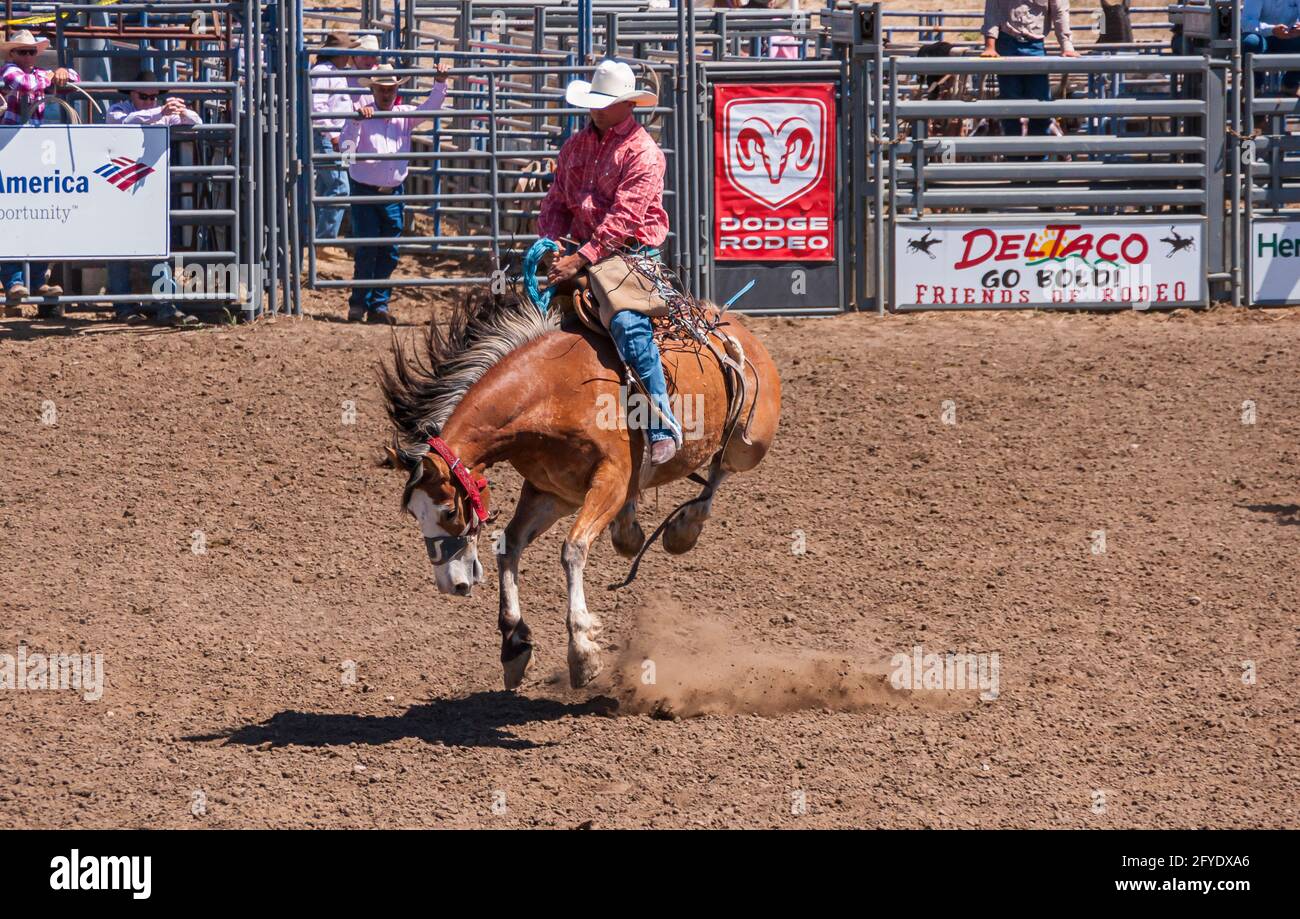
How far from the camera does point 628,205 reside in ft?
21.8

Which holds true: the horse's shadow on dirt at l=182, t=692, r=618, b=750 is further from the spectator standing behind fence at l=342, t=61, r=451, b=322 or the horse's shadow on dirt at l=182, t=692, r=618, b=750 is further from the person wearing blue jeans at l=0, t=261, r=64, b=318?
the person wearing blue jeans at l=0, t=261, r=64, b=318

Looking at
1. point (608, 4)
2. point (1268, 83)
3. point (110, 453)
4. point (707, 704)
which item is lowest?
point (707, 704)

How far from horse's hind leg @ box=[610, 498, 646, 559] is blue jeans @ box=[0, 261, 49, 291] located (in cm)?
650

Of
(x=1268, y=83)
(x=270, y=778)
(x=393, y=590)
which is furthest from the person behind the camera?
(x=1268, y=83)

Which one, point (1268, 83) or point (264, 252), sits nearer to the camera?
point (264, 252)

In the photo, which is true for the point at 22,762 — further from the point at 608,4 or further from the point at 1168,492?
the point at 608,4

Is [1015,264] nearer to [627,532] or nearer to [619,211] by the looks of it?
[627,532]

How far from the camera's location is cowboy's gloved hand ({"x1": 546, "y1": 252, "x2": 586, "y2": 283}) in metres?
6.55

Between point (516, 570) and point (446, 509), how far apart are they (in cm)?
71

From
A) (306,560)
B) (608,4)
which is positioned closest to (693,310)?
(306,560)

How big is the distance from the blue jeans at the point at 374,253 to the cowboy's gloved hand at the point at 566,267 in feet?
19.6

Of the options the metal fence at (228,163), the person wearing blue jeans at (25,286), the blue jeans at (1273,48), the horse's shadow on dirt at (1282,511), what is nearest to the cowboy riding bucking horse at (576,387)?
the horse's shadow on dirt at (1282,511)

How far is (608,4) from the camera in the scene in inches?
733

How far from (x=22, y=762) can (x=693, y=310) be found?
3.17m
